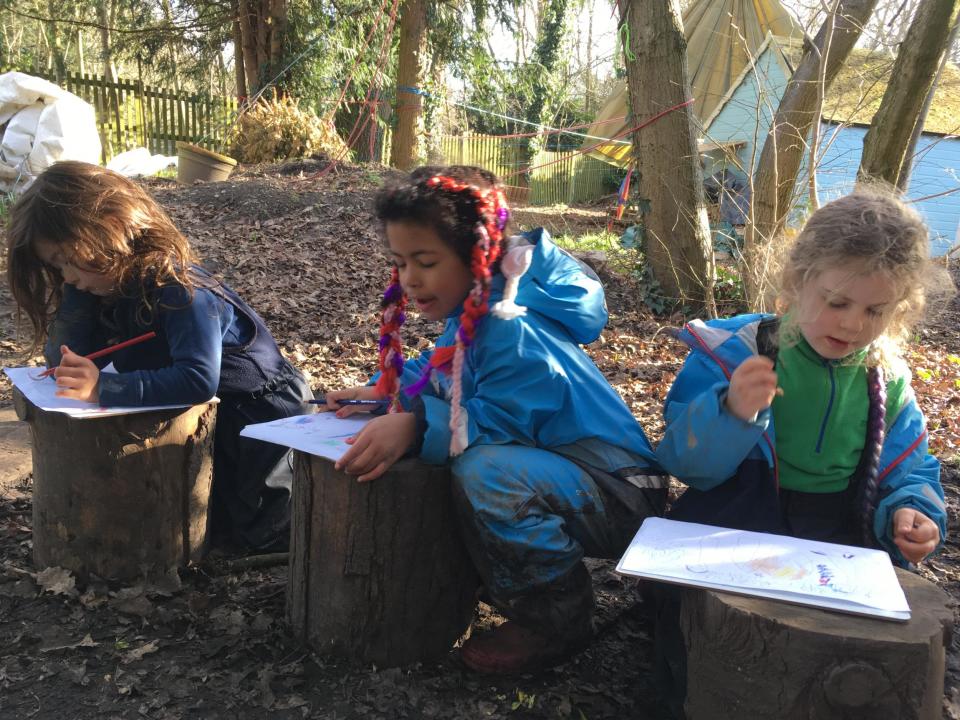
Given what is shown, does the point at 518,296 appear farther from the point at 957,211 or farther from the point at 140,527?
the point at 957,211

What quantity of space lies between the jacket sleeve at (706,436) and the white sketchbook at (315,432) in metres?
0.85

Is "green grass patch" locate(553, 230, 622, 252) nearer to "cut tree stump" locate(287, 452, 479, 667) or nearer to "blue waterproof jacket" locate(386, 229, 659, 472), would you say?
"blue waterproof jacket" locate(386, 229, 659, 472)

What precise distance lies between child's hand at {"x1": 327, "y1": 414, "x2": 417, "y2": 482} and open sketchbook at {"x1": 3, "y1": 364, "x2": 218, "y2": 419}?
0.77 meters

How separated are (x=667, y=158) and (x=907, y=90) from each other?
5.90ft

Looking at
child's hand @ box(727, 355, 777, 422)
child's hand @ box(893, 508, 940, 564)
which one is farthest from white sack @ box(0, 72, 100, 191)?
child's hand @ box(893, 508, 940, 564)

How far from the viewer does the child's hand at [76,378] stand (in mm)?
2414

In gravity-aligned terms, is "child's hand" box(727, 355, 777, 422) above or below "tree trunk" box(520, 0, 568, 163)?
below

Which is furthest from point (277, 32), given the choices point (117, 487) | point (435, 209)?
point (435, 209)

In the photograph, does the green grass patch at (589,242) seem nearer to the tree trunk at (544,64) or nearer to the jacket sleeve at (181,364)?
the jacket sleeve at (181,364)

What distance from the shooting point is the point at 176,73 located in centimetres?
1514

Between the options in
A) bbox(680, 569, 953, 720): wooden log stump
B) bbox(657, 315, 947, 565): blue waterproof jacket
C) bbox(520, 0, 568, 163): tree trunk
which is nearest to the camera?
bbox(680, 569, 953, 720): wooden log stump

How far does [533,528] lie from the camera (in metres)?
2.03

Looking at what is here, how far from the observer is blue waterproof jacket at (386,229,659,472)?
209 centimetres

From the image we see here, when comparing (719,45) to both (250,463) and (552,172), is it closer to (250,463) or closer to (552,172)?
(552,172)
